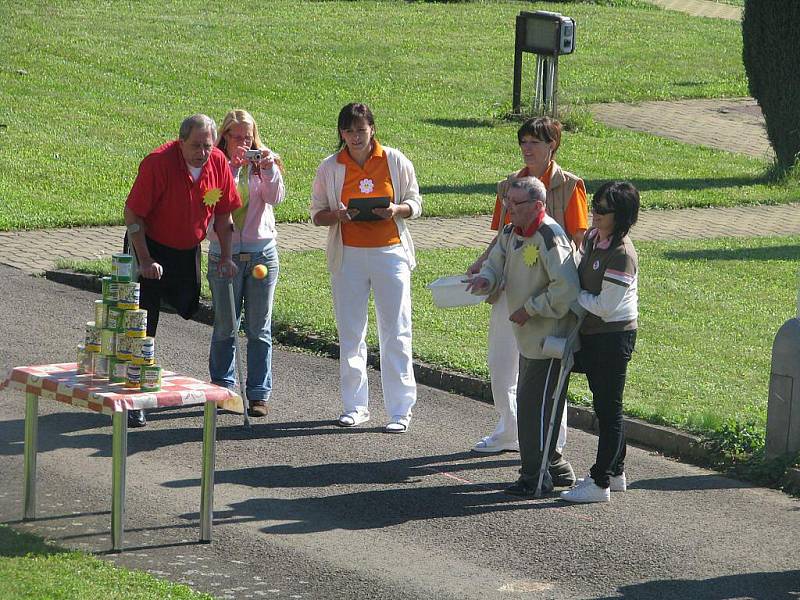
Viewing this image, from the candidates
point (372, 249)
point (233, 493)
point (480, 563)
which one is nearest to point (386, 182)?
point (372, 249)

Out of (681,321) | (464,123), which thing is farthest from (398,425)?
(464,123)

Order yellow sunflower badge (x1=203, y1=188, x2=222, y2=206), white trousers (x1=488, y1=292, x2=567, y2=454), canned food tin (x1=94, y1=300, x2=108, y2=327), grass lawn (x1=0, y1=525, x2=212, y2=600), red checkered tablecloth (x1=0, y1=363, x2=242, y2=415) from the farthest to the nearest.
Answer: yellow sunflower badge (x1=203, y1=188, x2=222, y2=206) < white trousers (x1=488, y1=292, x2=567, y2=454) < canned food tin (x1=94, y1=300, x2=108, y2=327) < red checkered tablecloth (x1=0, y1=363, x2=242, y2=415) < grass lawn (x1=0, y1=525, x2=212, y2=600)

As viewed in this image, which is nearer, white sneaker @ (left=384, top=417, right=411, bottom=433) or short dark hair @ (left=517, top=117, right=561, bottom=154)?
short dark hair @ (left=517, top=117, right=561, bottom=154)

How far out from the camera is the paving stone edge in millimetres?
9312

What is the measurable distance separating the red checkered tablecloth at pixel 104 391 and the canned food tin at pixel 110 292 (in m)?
Answer: 0.40

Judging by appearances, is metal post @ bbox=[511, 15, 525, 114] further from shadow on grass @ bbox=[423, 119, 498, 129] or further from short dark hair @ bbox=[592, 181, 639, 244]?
short dark hair @ bbox=[592, 181, 639, 244]

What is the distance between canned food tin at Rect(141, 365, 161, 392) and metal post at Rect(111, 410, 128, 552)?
0.18 meters

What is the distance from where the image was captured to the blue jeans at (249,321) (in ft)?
31.6

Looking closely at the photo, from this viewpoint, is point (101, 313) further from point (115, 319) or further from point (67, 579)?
A: point (67, 579)

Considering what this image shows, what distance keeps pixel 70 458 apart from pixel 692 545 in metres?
3.69

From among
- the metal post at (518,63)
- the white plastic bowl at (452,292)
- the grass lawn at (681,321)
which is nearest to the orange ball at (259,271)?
the white plastic bowl at (452,292)

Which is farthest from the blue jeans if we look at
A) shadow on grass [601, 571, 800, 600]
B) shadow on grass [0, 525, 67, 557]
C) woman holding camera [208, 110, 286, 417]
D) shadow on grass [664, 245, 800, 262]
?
shadow on grass [664, 245, 800, 262]

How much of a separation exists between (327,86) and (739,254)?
11.6 m

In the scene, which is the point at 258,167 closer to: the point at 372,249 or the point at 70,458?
the point at 372,249
